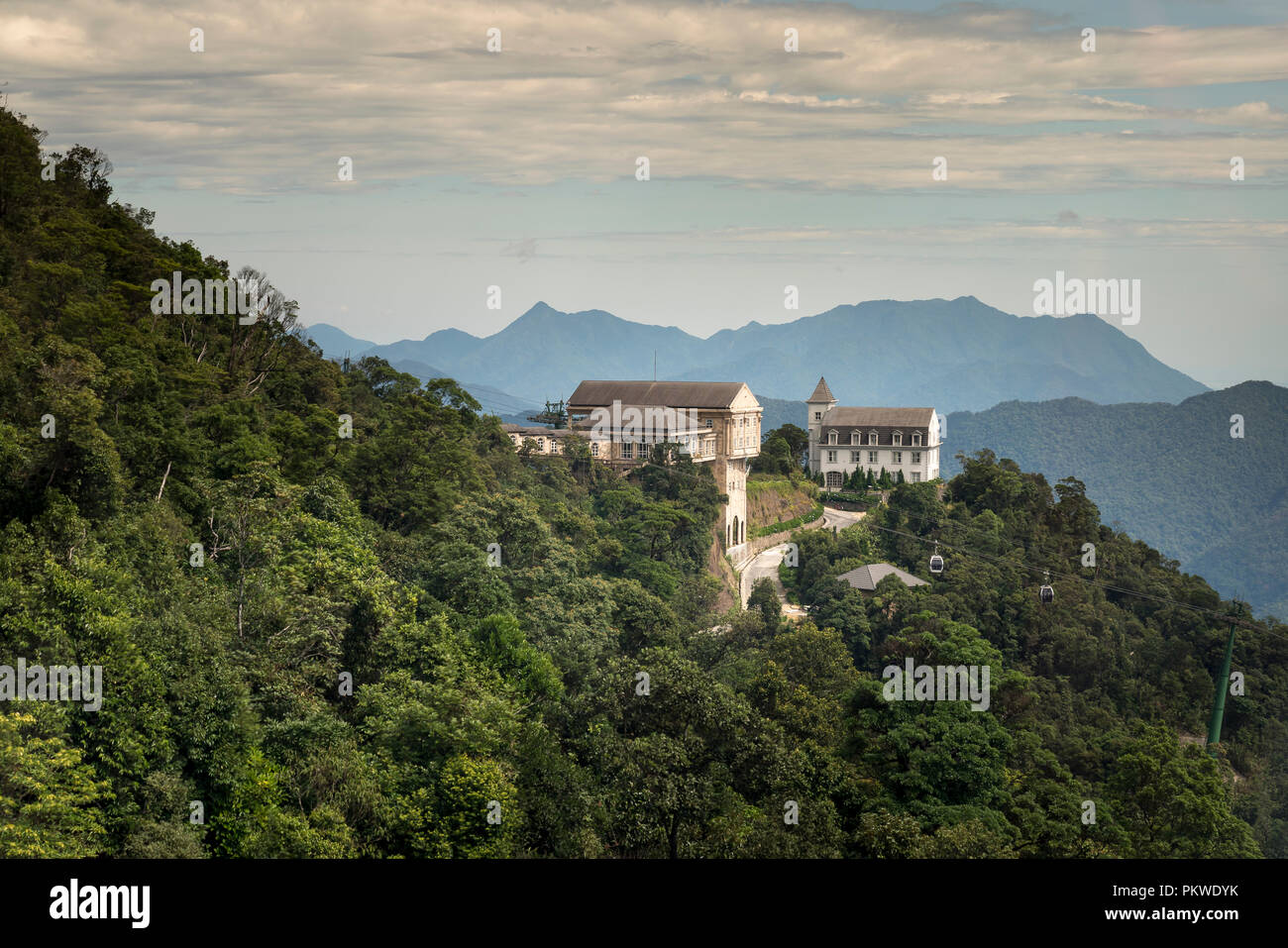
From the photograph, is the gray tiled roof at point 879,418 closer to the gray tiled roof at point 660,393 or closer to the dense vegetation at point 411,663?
the gray tiled roof at point 660,393

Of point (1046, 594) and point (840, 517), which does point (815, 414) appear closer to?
point (840, 517)

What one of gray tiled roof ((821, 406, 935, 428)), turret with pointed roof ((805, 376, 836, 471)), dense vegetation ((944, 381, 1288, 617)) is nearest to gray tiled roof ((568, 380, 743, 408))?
gray tiled roof ((821, 406, 935, 428))

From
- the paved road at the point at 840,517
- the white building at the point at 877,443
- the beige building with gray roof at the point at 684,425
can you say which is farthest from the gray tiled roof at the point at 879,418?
the beige building with gray roof at the point at 684,425

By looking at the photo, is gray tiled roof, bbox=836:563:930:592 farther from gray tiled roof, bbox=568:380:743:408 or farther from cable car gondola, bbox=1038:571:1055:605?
gray tiled roof, bbox=568:380:743:408

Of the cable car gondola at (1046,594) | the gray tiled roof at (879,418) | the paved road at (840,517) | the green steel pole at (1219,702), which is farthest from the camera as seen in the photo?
the gray tiled roof at (879,418)

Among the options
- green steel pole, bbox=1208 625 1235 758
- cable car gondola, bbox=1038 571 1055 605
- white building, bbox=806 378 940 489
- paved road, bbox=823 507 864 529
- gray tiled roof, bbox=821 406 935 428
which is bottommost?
green steel pole, bbox=1208 625 1235 758
